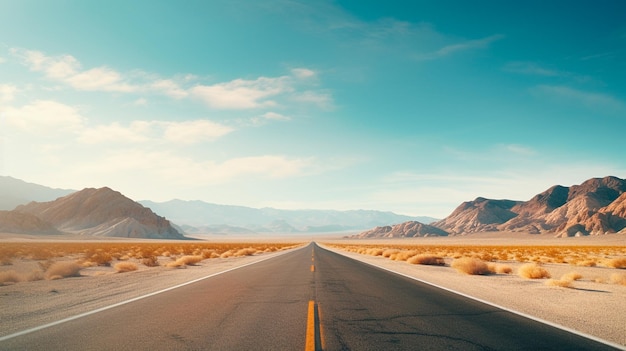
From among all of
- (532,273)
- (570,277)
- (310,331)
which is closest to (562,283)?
(570,277)

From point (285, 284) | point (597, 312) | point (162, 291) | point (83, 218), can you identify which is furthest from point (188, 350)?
point (83, 218)

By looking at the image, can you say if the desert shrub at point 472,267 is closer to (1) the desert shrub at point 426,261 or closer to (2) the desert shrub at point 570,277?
(2) the desert shrub at point 570,277

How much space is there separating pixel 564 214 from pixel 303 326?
570 ft

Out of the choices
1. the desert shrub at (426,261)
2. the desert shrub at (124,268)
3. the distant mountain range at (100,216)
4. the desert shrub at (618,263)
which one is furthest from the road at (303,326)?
the distant mountain range at (100,216)

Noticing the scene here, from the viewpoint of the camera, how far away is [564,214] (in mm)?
147125

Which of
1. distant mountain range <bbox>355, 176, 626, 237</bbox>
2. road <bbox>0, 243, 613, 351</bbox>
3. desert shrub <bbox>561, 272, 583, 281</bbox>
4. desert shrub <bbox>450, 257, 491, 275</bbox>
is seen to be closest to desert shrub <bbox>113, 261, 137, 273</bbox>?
road <bbox>0, 243, 613, 351</bbox>

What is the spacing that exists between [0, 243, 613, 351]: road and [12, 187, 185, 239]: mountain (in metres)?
121

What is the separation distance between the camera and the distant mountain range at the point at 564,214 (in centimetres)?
10950

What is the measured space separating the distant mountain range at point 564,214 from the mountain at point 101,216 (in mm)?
127044

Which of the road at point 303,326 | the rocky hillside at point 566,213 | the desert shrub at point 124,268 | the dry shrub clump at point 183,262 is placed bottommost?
the dry shrub clump at point 183,262

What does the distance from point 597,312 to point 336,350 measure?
6.52 meters

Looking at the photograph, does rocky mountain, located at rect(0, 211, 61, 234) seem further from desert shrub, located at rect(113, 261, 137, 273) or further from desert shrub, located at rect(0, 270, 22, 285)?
desert shrub, located at rect(0, 270, 22, 285)

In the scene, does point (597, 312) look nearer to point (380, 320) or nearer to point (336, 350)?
point (380, 320)

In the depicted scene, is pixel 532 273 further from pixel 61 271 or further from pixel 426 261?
pixel 61 271
